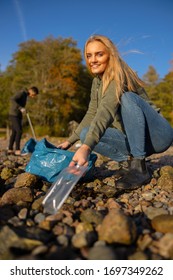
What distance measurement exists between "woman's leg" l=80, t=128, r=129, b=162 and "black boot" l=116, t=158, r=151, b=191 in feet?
0.98

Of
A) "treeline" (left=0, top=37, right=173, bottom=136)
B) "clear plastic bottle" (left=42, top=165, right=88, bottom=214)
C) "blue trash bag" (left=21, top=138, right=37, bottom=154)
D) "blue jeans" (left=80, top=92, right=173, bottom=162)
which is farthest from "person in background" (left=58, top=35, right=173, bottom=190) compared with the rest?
"treeline" (left=0, top=37, right=173, bottom=136)

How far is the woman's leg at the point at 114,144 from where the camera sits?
2795 mm

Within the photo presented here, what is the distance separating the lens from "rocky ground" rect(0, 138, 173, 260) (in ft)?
4.25

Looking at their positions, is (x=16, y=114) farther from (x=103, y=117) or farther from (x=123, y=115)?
(x=103, y=117)

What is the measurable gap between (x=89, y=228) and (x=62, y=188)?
495 mm

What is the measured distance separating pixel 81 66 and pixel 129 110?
71.3ft

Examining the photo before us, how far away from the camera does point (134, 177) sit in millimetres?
2473

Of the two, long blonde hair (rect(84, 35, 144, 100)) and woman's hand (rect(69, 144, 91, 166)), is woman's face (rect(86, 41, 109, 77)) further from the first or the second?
woman's hand (rect(69, 144, 91, 166))

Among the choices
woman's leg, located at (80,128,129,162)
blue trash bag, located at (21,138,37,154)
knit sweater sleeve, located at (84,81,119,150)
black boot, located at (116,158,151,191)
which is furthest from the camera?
blue trash bag, located at (21,138,37,154)

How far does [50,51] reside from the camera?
21109mm

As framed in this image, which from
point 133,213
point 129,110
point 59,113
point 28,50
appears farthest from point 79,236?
point 28,50

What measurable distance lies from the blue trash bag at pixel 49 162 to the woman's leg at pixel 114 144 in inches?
7.8

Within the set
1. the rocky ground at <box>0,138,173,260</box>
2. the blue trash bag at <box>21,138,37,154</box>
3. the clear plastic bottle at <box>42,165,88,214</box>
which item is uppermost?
the blue trash bag at <box>21,138,37,154</box>
